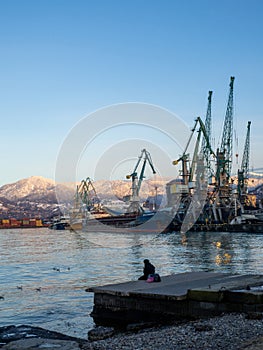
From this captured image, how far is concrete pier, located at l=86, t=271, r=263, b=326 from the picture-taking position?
18.3 metres

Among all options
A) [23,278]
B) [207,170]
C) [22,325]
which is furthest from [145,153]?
[22,325]

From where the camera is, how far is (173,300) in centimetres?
1938

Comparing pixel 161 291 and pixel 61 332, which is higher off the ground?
pixel 161 291

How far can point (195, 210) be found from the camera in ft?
509

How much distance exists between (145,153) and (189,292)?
15516 centimetres

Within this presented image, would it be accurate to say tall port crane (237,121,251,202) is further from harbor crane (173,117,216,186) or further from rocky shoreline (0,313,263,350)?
rocky shoreline (0,313,263,350)

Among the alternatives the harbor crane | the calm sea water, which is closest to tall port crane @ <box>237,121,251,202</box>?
the harbor crane

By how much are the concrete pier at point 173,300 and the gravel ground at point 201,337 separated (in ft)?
6.05

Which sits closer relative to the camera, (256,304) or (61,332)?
(256,304)

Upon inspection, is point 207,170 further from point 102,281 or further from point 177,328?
point 177,328

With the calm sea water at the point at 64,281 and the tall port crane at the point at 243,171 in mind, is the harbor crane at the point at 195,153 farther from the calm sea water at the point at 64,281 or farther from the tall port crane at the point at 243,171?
the calm sea water at the point at 64,281

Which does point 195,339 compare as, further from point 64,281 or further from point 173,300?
point 64,281

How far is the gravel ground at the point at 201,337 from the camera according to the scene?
13281 millimetres

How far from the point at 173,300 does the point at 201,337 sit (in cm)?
524
